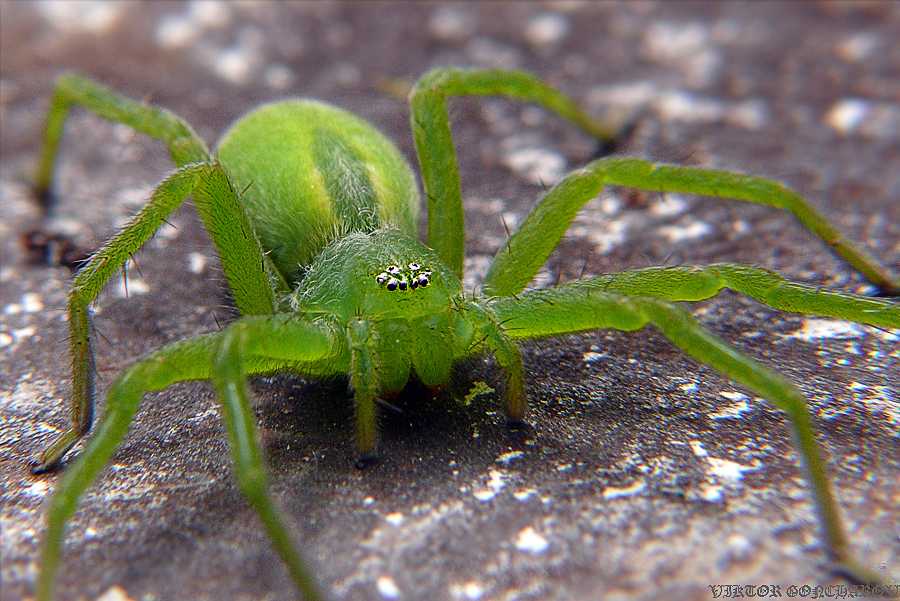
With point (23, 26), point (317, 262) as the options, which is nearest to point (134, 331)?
point (317, 262)

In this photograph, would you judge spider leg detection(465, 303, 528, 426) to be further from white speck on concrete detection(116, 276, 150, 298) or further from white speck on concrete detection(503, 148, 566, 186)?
white speck on concrete detection(503, 148, 566, 186)

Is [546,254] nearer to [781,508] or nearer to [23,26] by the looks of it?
[781,508]

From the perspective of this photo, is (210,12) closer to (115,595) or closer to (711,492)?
(115,595)

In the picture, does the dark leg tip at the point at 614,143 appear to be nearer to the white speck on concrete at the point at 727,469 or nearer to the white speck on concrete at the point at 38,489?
the white speck on concrete at the point at 727,469

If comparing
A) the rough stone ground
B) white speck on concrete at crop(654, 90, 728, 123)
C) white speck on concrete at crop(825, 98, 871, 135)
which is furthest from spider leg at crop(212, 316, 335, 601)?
white speck on concrete at crop(825, 98, 871, 135)

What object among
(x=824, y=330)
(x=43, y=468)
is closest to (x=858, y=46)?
(x=824, y=330)

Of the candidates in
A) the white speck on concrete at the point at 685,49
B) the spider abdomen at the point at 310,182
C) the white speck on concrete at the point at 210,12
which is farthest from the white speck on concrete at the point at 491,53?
the spider abdomen at the point at 310,182
